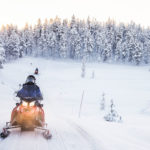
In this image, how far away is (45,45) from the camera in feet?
299

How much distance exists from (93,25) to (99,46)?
45.0ft

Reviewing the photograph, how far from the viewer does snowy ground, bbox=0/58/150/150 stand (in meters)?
6.28

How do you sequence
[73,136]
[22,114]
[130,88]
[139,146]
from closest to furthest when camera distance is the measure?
[139,146] < [22,114] < [73,136] < [130,88]

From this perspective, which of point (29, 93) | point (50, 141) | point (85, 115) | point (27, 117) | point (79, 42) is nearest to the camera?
point (50, 141)

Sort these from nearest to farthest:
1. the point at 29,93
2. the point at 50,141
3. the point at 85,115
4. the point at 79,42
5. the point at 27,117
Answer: the point at 50,141, the point at 27,117, the point at 29,93, the point at 85,115, the point at 79,42

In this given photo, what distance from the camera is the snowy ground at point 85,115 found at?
628cm

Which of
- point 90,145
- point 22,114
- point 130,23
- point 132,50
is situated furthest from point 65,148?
point 130,23

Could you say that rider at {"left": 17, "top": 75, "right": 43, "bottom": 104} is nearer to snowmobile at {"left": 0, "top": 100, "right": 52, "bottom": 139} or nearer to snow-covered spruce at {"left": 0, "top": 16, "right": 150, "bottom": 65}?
snowmobile at {"left": 0, "top": 100, "right": 52, "bottom": 139}

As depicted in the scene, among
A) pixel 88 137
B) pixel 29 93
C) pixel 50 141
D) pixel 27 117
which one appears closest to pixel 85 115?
pixel 88 137

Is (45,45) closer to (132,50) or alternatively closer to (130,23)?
(132,50)

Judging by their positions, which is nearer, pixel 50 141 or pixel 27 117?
pixel 50 141

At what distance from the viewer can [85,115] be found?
77.7 ft

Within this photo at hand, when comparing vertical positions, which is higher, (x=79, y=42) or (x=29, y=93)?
(x=79, y=42)

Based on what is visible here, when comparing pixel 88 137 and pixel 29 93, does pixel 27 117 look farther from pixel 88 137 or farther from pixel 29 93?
pixel 88 137
